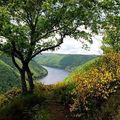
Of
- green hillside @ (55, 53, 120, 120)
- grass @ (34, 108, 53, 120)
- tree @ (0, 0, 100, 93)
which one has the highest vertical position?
tree @ (0, 0, 100, 93)

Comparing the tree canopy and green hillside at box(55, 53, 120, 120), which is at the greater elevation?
the tree canopy

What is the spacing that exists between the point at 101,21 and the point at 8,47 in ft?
22.6

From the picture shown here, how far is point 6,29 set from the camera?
21.3m

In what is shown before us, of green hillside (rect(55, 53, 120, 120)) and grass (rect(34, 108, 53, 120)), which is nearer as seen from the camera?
green hillside (rect(55, 53, 120, 120))

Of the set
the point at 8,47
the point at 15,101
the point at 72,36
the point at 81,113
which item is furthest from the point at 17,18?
the point at 81,113

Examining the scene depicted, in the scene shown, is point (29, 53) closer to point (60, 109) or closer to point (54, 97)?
point (54, 97)

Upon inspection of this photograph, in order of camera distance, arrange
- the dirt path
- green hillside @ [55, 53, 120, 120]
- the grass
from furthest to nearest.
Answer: the dirt path → the grass → green hillside @ [55, 53, 120, 120]

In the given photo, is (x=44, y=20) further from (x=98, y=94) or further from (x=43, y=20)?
(x=98, y=94)

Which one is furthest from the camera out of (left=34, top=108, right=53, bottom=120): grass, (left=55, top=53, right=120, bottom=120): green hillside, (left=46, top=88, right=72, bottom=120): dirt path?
(left=46, top=88, right=72, bottom=120): dirt path

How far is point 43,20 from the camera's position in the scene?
79.6ft

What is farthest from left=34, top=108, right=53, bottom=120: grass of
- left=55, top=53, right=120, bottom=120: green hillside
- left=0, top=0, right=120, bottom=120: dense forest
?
left=55, top=53, right=120, bottom=120: green hillside

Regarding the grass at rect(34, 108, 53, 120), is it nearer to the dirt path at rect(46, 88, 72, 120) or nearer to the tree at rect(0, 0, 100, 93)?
the dirt path at rect(46, 88, 72, 120)

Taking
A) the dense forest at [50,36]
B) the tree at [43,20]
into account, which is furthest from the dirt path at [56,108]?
the tree at [43,20]

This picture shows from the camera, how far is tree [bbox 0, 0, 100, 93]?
23022 mm
